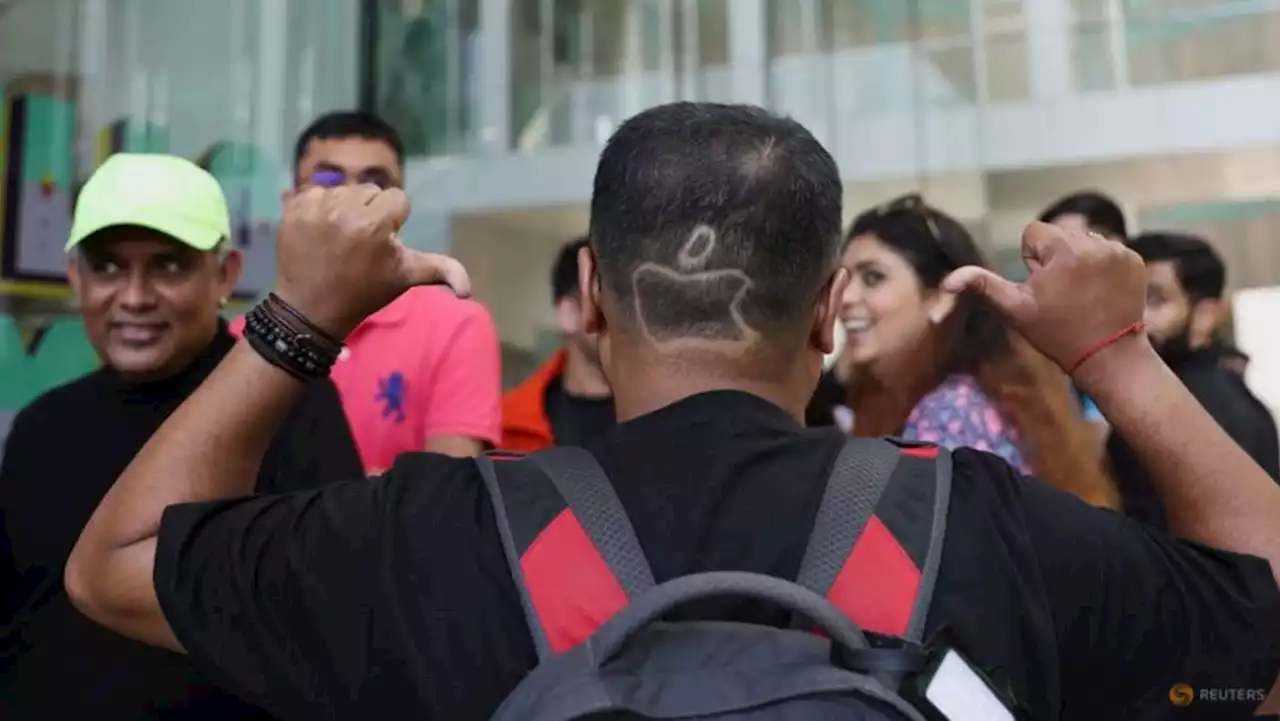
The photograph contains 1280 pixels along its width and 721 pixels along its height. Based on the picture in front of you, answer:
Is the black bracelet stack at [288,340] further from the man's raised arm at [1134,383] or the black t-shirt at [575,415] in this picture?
the black t-shirt at [575,415]

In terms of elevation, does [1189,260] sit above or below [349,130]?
below

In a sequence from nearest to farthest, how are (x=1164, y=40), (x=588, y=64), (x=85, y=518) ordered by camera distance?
(x=85, y=518) → (x=1164, y=40) → (x=588, y=64)

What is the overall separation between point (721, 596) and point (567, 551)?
9 cm

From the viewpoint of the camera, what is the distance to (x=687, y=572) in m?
0.62

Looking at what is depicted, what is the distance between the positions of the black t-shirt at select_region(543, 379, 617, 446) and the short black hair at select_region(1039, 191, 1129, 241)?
2.75 feet

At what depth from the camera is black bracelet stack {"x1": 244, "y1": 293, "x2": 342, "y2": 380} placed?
74cm

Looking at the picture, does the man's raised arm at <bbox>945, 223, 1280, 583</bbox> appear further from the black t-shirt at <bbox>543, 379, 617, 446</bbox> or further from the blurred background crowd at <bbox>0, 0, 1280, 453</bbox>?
the blurred background crowd at <bbox>0, 0, 1280, 453</bbox>

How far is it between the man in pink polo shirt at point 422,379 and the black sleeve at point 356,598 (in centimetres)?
82

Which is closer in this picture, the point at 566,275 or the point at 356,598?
the point at 356,598

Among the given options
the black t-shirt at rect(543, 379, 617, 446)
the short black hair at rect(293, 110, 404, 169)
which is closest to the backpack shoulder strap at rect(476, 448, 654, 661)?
the short black hair at rect(293, 110, 404, 169)

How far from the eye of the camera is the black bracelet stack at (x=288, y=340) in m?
0.74

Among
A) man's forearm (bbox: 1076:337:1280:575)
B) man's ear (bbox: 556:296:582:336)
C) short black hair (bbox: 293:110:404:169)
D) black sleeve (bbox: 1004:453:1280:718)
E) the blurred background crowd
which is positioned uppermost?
the blurred background crowd

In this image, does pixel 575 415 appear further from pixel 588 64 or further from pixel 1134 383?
pixel 588 64

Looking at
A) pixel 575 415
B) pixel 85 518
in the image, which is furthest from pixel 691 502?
pixel 575 415
